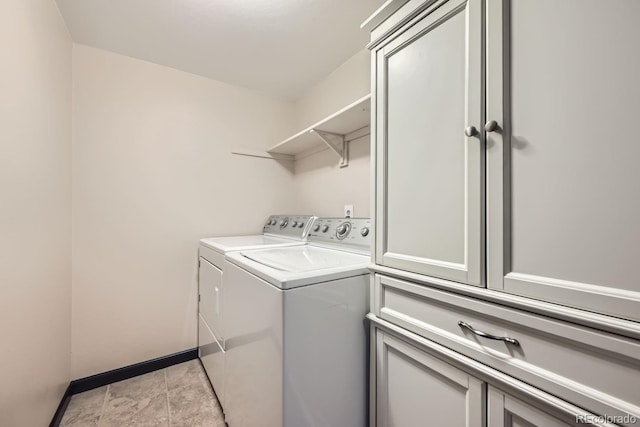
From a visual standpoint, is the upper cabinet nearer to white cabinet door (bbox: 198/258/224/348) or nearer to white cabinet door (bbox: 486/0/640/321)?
white cabinet door (bbox: 486/0/640/321)

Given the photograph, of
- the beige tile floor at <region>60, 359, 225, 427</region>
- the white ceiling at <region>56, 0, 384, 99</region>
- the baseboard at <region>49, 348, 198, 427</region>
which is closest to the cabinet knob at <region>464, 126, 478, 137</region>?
the white ceiling at <region>56, 0, 384, 99</region>

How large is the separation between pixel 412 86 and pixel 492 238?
61 centimetres

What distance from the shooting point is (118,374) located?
1.81 m

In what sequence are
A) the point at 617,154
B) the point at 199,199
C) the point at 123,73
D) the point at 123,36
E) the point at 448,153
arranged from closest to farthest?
the point at 617,154 < the point at 448,153 < the point at 123,36 < the point at 123,73 < the point at 199,199

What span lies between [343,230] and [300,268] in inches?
23.5

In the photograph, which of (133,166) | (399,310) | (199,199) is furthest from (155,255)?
(399,310)

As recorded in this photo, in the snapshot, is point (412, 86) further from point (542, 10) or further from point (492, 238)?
point (492, 238)

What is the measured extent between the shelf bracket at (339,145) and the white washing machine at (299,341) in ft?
3.19

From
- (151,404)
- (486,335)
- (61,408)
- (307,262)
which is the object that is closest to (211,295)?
(151,404)

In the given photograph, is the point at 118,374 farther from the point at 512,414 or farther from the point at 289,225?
the point at 512,414

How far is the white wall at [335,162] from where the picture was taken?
183 centimetres

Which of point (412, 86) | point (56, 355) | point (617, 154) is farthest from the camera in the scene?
point (56, 355)

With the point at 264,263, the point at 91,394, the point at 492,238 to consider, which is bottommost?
the point at 91,394

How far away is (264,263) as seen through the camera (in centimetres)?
109
